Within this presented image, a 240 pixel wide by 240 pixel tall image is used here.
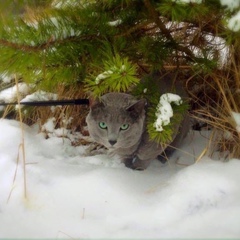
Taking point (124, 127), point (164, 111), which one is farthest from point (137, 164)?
point (164, 111)

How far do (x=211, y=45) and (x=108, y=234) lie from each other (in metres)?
0.75

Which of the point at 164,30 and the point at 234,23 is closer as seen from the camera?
the point at 234,23

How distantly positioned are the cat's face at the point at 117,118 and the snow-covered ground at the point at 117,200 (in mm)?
129

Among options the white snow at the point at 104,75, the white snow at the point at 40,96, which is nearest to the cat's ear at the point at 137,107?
the white snow at the point at 104,75

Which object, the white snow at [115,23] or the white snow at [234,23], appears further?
the white snow at [115,23]

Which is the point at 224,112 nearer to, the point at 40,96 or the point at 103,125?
the point at 103,125

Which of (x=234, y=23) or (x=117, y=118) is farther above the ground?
(x=234, y=23)

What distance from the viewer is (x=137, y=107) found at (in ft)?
4.00

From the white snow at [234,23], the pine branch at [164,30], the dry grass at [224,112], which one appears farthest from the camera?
the dry grass at [224,112]

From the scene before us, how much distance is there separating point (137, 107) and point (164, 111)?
0.12m

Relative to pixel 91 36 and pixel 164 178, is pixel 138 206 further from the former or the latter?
pixel 91 36

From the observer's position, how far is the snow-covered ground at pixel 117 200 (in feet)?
3.30

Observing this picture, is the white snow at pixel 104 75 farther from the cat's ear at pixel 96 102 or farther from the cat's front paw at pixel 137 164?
the cat's front paw at pixel 137 164

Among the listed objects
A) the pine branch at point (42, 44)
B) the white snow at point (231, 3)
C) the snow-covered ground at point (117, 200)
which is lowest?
the snow-covered ground at point (117, 200)
